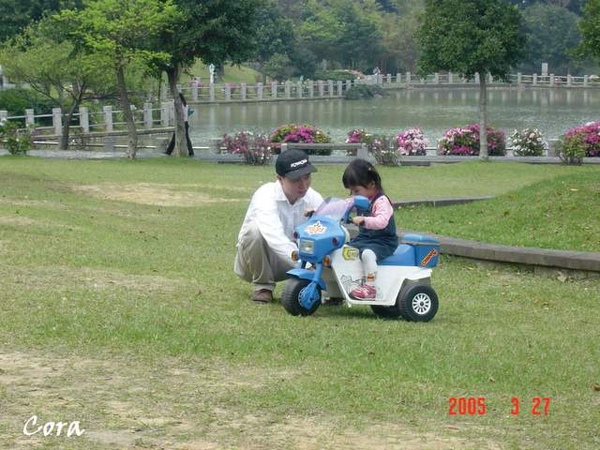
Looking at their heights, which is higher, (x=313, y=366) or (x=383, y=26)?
(x=383, y=26)

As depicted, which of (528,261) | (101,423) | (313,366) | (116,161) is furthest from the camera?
(116,161)

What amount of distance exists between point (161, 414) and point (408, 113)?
203 feet

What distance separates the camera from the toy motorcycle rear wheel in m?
9.17

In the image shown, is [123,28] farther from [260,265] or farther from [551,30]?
[551,30]

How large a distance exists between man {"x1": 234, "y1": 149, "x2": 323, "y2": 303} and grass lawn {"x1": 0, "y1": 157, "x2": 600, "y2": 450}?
0.28 metres

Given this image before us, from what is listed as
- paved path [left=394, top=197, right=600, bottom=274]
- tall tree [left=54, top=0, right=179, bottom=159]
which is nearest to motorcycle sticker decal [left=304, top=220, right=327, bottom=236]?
paved path [left=394, top=197, right=600, bottom=274]

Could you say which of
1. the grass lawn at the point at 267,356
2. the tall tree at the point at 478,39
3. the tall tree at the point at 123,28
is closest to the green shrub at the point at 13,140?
the tall tree at the point at 123,28

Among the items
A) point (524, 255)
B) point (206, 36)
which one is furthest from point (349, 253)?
point (206, 36)

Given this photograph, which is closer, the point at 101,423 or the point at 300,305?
the point at 101,423

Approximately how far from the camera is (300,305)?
9.07 metres

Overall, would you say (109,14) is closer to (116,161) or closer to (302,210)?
(116,161)

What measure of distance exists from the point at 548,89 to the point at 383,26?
50.1ft

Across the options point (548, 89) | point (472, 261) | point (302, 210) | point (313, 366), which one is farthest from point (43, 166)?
point (548, 89)

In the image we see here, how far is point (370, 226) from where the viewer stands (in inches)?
356
